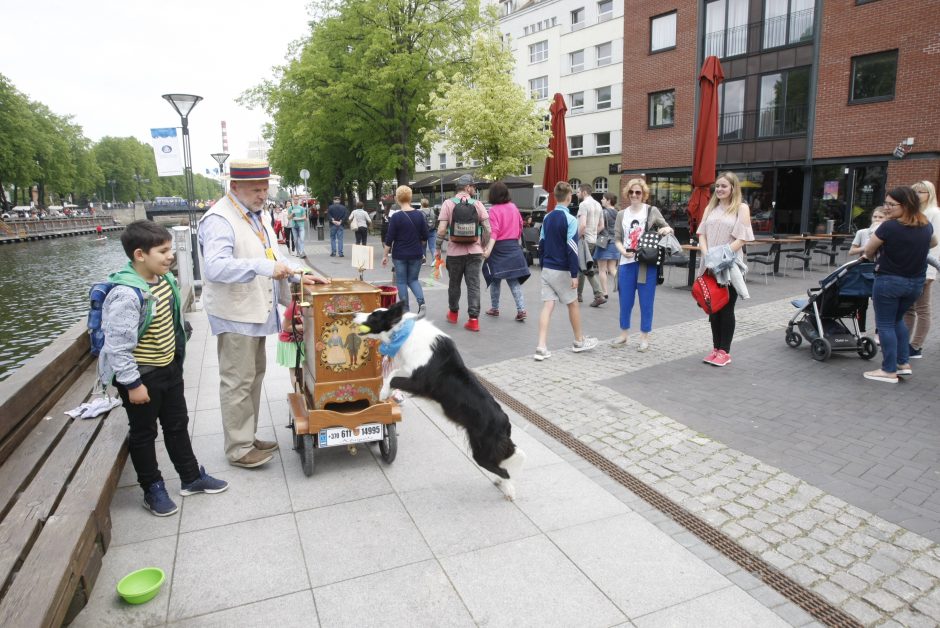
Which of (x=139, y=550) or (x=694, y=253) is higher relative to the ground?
(x=694, y=253)

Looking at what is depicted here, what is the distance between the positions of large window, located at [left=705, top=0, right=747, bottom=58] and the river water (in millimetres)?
22481

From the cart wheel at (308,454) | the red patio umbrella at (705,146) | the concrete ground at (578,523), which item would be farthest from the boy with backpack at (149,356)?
the red patio umbrella at (705,146)

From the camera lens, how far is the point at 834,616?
2609 millimetres

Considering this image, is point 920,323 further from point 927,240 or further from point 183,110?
point 183,110

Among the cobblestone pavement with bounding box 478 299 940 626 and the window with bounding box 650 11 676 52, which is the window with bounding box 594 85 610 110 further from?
the cobblestone pavement with bounding box 478 299 940 626

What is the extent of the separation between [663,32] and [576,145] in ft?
44.9

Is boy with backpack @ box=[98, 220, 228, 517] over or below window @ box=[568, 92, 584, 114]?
below

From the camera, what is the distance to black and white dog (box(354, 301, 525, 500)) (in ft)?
11.4

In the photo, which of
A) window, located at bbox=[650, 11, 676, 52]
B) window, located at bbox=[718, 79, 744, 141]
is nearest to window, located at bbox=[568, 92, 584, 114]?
window, located at bbox=[650, 11, 676, 52]

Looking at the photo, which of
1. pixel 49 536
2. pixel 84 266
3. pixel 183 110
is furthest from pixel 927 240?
pixel 84 266

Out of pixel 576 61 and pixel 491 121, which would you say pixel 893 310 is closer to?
pixel 491 121

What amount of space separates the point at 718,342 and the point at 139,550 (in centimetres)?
568

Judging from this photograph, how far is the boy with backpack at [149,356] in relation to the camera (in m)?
3.04

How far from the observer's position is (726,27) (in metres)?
22.4
